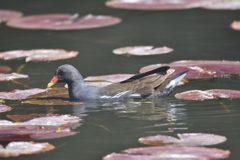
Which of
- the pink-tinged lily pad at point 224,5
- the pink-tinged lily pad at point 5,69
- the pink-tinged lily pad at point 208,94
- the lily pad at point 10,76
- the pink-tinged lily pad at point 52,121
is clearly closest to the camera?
the pink-tinged lily pad at point 52,121

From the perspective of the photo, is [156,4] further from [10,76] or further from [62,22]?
[10,76]

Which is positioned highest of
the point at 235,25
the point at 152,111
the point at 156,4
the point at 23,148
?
the point at 156,4

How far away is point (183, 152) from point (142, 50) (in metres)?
3.79

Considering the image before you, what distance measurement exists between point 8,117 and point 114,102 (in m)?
1.15

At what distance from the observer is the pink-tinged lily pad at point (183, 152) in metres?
3.54

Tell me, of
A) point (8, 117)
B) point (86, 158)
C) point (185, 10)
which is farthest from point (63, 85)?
point (185, 10)

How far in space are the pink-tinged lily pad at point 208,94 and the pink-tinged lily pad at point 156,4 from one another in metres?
5.09

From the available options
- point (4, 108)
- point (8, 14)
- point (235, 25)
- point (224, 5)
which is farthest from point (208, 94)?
point (8, 14)

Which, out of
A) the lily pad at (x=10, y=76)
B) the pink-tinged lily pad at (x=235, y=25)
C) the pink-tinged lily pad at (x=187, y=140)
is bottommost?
the pink-tinged lily pad at (x=187, y=140)

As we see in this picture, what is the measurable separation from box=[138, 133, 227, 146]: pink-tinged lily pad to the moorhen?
1524 millimetres

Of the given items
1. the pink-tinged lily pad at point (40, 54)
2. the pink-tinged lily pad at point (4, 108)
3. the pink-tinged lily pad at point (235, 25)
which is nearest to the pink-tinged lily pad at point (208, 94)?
the pink-tinged lily pad at point (4, 108)

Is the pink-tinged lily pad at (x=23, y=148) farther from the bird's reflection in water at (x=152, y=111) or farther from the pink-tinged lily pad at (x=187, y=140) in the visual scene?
the bird's reflection in water at (x=152, y=111)

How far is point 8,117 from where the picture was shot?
4812mm

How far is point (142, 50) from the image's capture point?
7.27m
